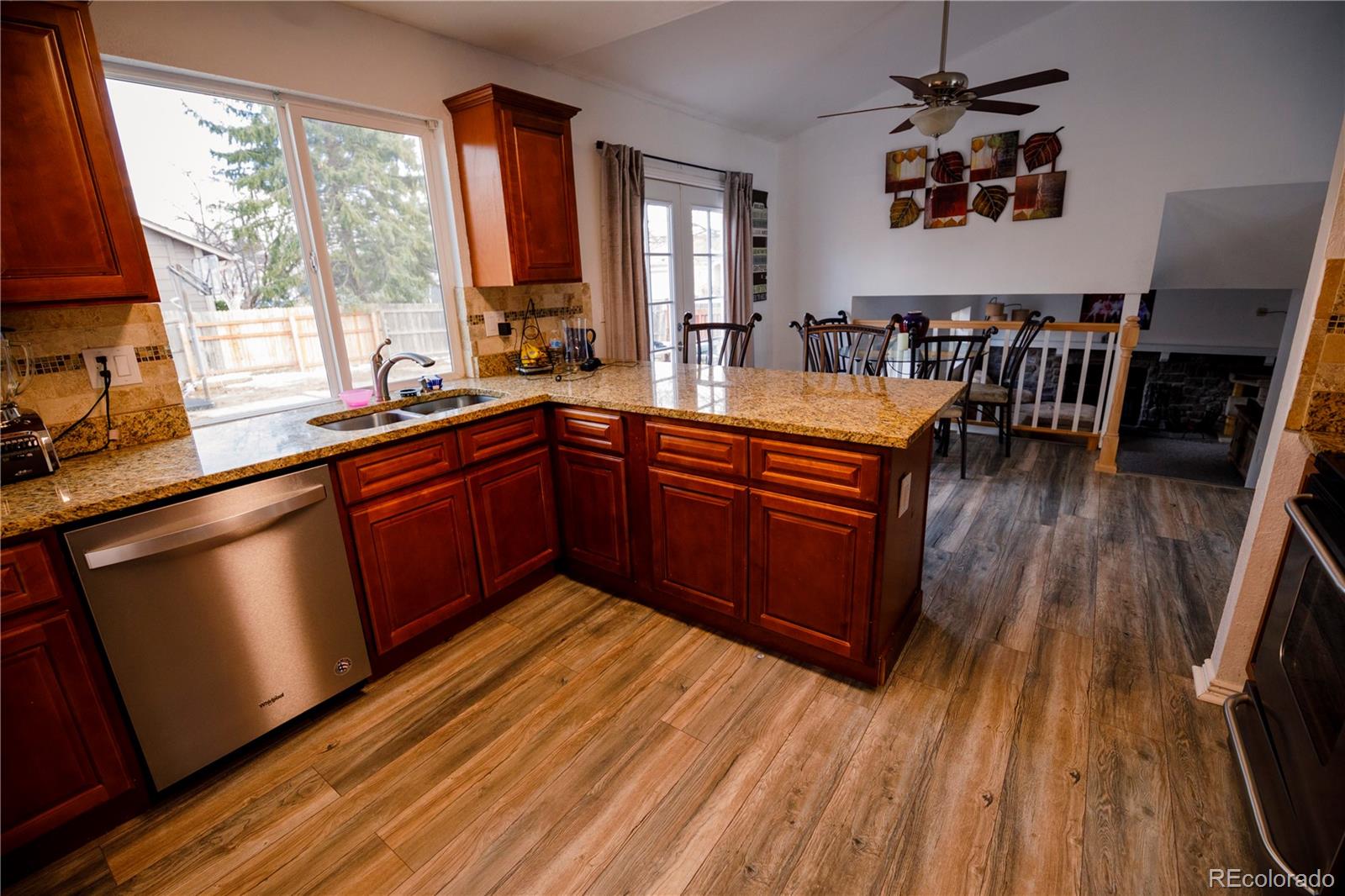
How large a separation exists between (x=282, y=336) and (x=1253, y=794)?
3.42 m

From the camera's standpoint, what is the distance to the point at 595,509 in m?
2.49

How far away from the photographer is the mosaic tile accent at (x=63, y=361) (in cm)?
174

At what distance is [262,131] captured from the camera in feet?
7.27

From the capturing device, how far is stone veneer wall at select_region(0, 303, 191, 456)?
1.75 meters

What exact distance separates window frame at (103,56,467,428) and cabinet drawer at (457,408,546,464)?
752mm

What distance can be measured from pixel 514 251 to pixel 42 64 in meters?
→ 1.51

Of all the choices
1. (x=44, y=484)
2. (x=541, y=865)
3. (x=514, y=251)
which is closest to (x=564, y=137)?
(x=514, y=251)

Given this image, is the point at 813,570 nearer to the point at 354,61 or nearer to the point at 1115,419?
the point at 354,61

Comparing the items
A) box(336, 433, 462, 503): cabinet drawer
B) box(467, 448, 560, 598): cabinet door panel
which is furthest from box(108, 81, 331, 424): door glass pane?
box(467, 448, 560, 598): cabinet door panel

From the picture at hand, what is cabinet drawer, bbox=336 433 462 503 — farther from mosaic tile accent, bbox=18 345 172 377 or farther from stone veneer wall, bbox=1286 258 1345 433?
stone veneer wall, bbox=1286 258 1345 433

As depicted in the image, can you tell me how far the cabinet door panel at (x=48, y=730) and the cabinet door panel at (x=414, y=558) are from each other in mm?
687

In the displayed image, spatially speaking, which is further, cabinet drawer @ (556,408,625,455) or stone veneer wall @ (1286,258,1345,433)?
cabinet drawer @ (556,408,625,455)

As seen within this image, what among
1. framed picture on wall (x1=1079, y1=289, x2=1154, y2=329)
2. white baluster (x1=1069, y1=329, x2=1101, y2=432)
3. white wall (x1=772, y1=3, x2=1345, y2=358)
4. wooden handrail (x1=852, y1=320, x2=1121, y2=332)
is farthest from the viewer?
framed picture on wall (x1=1079, y1=289, x2=1154, y2=329)

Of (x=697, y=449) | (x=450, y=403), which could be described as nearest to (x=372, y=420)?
(x=450, y=403)
